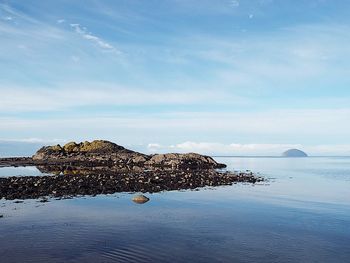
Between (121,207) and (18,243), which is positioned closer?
(18,243)

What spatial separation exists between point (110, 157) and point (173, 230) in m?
79.1

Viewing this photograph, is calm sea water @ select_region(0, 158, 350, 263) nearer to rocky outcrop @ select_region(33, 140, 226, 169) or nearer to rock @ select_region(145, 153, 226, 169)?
rocky outcrop @ select_region(33, 140, 226, 169)

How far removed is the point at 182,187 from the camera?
44.8 metres

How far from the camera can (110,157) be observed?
9912 centimetres

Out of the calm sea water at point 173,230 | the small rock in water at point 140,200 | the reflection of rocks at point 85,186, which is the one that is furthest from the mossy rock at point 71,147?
A: the small rock in water at point 140,200

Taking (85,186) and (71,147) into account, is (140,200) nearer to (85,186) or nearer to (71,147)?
(85,186)

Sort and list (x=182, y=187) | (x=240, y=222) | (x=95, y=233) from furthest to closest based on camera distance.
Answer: (x=182, y=187), (x=240, y=222), (x=95, y=233)

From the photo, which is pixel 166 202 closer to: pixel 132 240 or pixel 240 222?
pixel 240 222

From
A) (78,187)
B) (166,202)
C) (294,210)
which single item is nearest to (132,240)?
(166,202)

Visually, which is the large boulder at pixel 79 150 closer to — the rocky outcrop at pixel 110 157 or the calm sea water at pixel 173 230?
the rocky outcrop at pixel 110 157

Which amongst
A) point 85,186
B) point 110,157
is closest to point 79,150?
point 110,157

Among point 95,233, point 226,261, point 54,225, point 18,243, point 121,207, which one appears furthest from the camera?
point 121,207

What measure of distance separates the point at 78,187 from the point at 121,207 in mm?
11517

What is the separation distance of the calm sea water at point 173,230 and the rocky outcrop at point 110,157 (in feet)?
159
